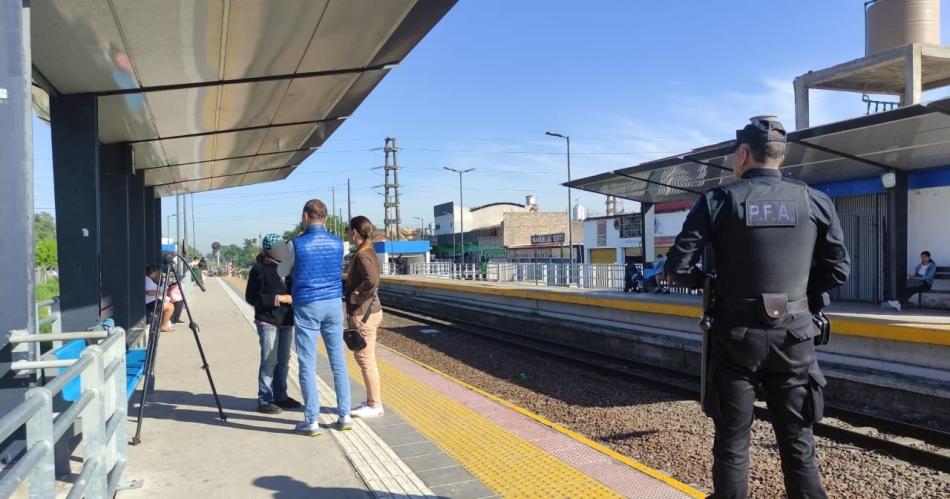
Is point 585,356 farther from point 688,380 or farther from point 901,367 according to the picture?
point 901,367

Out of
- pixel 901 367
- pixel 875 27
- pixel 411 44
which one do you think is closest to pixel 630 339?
pixel 901 367

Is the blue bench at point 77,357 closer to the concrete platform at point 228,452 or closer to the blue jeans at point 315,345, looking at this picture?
the concrete platform at point 228,452

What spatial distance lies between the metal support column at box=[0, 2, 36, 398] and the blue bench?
60cm

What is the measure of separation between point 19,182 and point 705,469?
5041 millimetres

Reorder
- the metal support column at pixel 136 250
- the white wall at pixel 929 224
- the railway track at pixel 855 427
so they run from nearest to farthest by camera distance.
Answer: the railway track at pixel 855 427 → the metal support column at pixel 136 250 → the white wall at pixel 929 224

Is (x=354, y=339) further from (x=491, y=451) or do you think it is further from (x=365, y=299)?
(x=491, y=451)

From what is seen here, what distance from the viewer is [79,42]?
4.73 meters

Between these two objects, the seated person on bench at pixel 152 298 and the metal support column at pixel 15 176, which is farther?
the seated person on bench at pixel 152 298

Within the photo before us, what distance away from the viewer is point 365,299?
5875 mm

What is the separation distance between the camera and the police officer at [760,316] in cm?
290

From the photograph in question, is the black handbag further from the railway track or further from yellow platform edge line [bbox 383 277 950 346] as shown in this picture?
yellow platform edge line [bbox 383 277 950 346]

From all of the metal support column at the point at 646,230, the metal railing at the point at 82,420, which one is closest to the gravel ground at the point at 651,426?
the metal railing at the point at 82,420

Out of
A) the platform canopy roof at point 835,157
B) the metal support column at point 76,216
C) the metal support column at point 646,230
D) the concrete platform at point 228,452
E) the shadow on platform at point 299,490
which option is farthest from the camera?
the metal support column at point 646,230

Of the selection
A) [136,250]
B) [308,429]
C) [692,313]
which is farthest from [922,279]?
[136,250]
